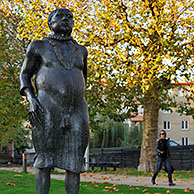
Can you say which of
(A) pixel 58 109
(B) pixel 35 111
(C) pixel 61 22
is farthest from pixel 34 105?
(C) pixel 61 22

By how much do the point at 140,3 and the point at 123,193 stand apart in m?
9.86

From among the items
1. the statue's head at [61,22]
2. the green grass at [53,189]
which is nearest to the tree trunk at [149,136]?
the green grass at [53,189]

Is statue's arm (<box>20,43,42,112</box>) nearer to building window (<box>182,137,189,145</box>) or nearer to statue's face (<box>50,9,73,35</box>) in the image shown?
statue's face (<box>50,9,73,35</box>)

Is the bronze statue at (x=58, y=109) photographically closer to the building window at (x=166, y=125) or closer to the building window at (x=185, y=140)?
the building window at (x=185, y=140)

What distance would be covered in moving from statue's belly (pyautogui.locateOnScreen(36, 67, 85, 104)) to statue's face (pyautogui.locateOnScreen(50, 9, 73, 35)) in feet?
1.82

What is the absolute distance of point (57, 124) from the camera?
5.08 m

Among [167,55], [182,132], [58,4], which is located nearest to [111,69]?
[167,55]

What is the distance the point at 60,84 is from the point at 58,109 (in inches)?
12.8

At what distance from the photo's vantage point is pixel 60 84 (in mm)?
5133

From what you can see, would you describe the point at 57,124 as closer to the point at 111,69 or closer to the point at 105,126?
the point at 111,69

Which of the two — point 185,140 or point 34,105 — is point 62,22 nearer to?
point 34,105

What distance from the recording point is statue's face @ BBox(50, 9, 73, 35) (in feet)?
17.6

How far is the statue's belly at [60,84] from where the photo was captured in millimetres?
5129

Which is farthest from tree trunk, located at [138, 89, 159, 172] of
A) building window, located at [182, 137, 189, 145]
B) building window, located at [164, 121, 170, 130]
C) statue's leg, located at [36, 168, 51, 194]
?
building window, located at [164, 121, 170, 130]
